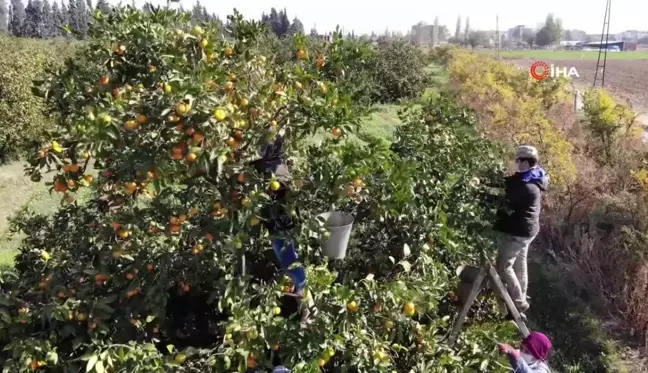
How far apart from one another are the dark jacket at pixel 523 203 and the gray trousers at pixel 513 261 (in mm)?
62

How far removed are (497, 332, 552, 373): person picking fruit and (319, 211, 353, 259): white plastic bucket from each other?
1164mm

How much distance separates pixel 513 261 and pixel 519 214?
1.29 ft

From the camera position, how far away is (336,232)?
9.67 ft

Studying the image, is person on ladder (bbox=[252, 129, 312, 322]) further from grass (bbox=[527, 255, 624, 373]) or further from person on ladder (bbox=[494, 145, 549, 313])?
grass (bbox=[527, 255, 624, 373])

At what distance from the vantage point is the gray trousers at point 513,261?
4.31 m

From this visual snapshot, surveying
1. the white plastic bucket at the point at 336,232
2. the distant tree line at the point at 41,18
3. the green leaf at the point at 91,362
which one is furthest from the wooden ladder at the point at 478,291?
the distant tree line at the point at 41,18

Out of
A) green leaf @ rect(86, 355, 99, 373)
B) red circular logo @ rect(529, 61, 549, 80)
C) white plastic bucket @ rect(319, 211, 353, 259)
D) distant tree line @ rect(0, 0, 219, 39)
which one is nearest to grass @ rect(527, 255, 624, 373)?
white plastic bucket @ rect(319, 211, 353, 259)

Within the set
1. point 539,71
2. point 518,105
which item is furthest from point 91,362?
point 539,71

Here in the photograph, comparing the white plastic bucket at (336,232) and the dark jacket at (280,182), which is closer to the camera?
the dark jacket at (280,182)

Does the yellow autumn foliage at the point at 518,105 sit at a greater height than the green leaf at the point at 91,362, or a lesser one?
lesser

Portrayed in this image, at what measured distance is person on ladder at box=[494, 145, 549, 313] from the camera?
13.8 feet

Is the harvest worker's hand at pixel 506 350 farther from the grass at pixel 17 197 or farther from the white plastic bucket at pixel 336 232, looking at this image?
the grass at pixel 17 197

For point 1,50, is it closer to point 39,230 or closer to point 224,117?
point 39,230

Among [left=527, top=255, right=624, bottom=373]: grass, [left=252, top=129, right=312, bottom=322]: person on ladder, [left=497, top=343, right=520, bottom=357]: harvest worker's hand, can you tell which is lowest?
[left=527, top=255, right=624, bottom=373]: grass
